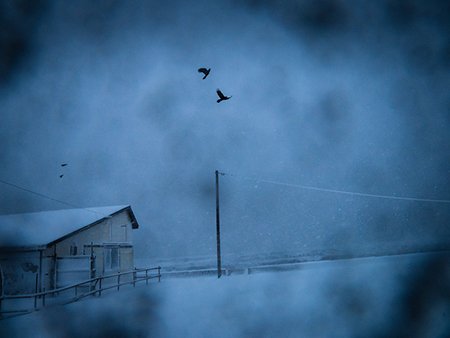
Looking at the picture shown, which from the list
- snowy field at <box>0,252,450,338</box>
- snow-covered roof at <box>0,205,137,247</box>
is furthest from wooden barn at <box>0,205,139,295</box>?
snowy field at <box>0,252,450,338</box>

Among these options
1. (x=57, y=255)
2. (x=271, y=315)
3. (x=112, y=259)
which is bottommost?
(x=271, y=315)

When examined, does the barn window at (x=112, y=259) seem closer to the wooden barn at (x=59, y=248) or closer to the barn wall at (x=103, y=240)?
the wooden barn at (x=59, y=248)

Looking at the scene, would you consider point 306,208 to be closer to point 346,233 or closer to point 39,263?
point 346,233

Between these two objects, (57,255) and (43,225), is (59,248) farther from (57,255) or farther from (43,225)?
(43,225)

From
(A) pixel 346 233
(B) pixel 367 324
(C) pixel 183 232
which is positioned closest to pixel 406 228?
(A) pixel 346 233

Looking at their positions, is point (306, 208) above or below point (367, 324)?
above

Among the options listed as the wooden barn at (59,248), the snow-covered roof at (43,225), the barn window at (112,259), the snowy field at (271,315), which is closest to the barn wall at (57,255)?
the wooden barn at (59,248)

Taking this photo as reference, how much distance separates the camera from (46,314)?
813 cm

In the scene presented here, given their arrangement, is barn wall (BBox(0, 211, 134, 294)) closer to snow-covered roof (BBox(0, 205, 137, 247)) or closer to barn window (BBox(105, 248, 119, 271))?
barn window (BBox(105, 248, 119, 271))

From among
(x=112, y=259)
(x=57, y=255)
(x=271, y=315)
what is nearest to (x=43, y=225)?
(x=57, y=255)

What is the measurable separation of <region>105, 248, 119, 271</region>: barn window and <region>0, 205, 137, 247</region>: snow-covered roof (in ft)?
5.68

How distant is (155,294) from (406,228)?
5565cm

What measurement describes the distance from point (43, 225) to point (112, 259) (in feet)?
11.3

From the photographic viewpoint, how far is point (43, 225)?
14.3 meters
